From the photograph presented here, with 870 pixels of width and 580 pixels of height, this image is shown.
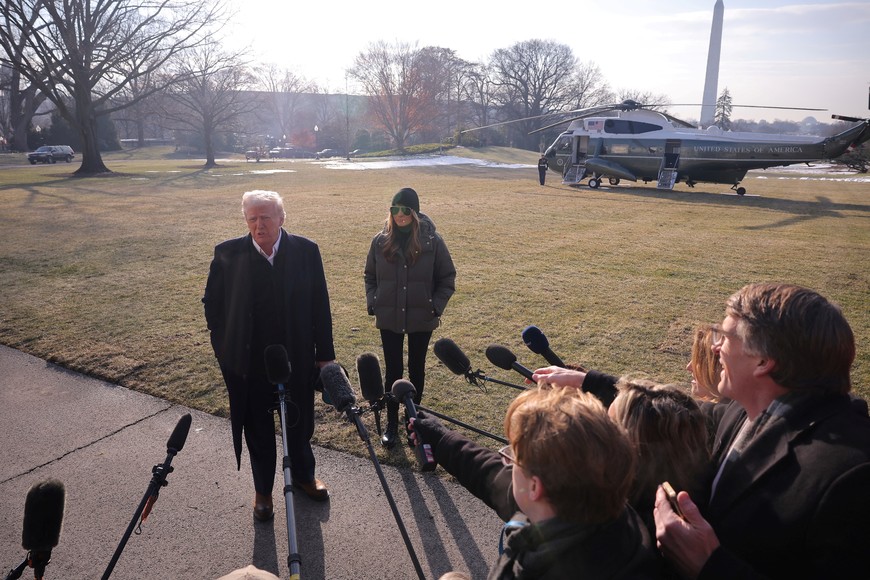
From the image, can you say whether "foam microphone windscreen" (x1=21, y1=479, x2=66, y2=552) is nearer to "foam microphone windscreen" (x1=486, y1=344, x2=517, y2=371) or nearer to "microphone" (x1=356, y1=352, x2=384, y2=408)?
"microphone" (x1=356, y1=352, x2=384, y2=408)

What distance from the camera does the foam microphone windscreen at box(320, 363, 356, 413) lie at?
3.06m

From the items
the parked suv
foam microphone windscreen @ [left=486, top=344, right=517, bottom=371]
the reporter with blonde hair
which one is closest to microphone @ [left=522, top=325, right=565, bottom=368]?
foam microphone windscreen @ [left=486, top=344, right=517, bottom=371]

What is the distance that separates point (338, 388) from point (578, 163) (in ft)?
93.4

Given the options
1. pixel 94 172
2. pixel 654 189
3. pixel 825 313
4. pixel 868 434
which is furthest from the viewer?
pixel 94 172

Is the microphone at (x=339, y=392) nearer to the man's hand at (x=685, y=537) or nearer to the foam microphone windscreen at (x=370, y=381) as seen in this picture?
the foam microphone windscreen at (x=370, y=381)

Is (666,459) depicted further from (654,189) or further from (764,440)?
(654,189)

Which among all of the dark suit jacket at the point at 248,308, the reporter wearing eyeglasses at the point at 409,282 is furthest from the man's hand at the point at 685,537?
the reporter wearing eyeglasses at the point at 409,282

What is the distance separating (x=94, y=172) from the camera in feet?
131

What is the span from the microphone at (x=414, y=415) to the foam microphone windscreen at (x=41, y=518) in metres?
1.47

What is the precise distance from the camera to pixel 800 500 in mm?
1817

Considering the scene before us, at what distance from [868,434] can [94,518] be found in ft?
15.4

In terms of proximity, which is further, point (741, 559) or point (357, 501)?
point (357, 501)

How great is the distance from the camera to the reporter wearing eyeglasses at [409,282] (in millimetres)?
4992

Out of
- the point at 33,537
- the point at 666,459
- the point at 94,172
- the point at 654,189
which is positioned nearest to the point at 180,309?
the point at 33,537
